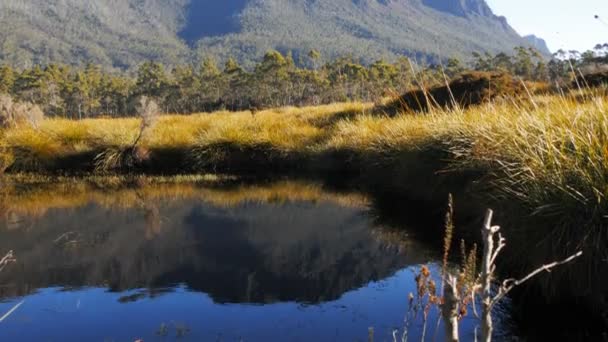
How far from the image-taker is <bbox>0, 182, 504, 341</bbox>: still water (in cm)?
455

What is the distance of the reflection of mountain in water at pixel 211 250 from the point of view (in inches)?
222

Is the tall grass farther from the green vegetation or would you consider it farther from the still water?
the green vegetation

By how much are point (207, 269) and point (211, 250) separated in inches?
28.9

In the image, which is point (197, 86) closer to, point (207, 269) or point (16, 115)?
point (16, 115)

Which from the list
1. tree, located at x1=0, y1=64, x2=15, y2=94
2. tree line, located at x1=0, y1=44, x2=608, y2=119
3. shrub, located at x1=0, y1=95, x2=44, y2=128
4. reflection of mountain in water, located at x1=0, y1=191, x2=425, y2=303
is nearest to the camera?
reflection of mountain in water, located at x1=0, y1=191, x2=425, y2=303

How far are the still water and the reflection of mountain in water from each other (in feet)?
0.06

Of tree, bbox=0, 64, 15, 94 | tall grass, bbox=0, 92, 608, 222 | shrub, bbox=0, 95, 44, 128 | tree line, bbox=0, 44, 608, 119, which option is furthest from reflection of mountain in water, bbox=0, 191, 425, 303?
tree, bbox=0, 64, 15, 94

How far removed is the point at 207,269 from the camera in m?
6.09

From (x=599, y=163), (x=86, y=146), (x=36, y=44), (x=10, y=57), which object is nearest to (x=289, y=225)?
(x=599, y=163)

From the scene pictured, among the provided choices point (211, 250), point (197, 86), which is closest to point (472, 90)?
point (211, 250)

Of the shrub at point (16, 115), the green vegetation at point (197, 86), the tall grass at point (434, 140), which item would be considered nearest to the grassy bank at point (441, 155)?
the tall grass at point (434, 140)

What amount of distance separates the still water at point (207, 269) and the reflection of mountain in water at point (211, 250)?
19 mm

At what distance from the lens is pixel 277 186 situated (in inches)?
429

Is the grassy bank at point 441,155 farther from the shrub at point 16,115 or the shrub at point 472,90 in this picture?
the shrub at point 472,90
